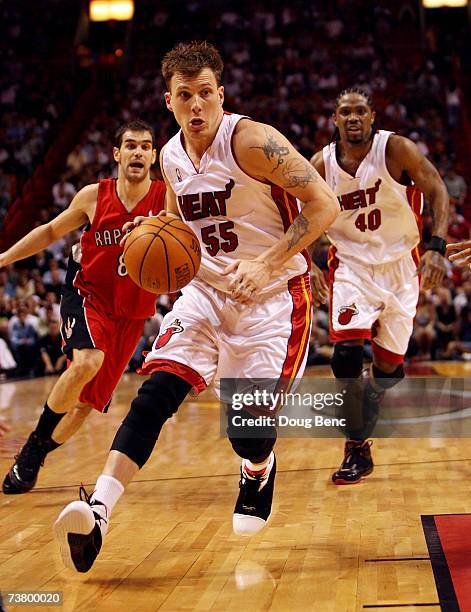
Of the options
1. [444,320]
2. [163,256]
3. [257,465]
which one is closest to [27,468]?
[257,465]

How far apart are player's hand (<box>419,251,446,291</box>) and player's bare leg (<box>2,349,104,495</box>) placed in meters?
1.73

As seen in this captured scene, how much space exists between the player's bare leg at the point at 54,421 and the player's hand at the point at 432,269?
1.73 meters

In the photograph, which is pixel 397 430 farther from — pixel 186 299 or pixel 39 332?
pixel 39 332

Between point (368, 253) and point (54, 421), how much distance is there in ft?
6.65

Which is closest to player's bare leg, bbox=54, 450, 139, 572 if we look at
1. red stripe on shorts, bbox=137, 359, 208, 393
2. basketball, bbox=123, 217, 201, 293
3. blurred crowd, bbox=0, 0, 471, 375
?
red stripe on shorts, bbox=137, 359, 208, 393

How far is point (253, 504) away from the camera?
3863mm

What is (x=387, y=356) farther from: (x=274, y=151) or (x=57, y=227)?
(x=274, y=151)

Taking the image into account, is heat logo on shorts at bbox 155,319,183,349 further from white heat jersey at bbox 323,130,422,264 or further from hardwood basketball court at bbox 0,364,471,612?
white heat jersey at bbox 323,130,422,264

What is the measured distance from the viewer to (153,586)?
3.29 m

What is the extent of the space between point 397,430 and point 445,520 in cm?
291

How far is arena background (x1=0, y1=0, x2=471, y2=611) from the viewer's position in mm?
12656

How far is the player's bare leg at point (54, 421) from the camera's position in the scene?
16.2 feet

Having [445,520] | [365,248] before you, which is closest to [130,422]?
[445,520]

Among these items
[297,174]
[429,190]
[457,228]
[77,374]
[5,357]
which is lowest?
[5,357]
